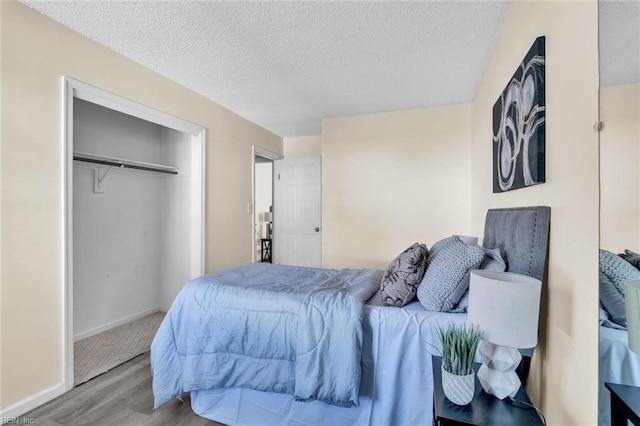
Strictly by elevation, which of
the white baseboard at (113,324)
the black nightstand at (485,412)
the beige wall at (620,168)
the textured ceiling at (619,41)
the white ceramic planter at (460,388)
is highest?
the textured ceiling at (619,41)

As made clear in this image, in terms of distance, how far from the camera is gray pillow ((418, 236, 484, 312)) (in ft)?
4.83

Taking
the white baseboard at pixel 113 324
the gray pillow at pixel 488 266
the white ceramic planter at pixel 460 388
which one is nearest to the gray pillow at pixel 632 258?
the white ceramic planter at pixel 460 388

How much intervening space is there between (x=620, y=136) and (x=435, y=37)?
1.78 metres

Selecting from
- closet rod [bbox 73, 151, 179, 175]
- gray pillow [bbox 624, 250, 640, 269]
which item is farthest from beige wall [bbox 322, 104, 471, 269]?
gray pillow [bbox 624, 250, 640, 269]

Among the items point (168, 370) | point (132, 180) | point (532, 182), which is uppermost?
point (132, 180)

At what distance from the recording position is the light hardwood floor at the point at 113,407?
1740mm

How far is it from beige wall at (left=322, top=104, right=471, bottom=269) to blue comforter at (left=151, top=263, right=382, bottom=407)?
1.78 meters

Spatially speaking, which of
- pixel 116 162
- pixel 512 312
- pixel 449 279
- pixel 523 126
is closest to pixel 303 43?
pixel 523 126

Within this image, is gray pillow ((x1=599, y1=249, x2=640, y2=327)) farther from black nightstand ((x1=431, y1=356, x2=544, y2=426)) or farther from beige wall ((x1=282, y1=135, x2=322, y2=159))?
beige wall ((x1=282, y1=135, x2=322, y2=159))

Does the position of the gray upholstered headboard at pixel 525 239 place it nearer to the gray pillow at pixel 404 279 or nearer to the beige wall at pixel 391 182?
the gray pillow at pixel 404 279

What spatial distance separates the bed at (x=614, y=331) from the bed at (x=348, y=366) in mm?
431

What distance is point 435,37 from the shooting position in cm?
211

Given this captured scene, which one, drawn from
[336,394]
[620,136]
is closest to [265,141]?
[336,394]

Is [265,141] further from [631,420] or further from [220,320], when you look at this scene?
[631,420]
